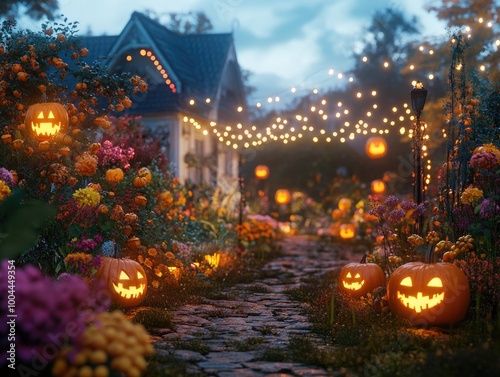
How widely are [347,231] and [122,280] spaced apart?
11.9 metres

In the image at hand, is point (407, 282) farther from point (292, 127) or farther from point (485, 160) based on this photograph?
point (292, 127)

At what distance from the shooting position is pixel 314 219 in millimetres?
23906

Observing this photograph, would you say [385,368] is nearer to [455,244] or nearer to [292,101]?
[455,244]

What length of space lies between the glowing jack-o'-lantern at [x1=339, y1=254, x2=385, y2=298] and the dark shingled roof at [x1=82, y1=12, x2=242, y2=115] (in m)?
9.65

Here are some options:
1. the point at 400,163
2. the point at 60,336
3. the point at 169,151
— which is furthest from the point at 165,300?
the point at 400,163

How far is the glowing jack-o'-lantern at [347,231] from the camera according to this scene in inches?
730

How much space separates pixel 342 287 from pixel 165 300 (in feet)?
7.91

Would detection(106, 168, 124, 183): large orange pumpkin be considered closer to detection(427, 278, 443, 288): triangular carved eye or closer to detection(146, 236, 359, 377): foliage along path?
detection(146, 236, 359, 377): foliage along path

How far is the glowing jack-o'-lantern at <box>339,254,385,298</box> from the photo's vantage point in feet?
28.0

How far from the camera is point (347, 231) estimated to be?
60.8 ft

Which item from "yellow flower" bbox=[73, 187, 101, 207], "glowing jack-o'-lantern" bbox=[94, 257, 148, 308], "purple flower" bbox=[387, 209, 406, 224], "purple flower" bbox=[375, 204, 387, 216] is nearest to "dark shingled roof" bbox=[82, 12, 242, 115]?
"yellow flower" bbox=[73, 187, 101, 207]

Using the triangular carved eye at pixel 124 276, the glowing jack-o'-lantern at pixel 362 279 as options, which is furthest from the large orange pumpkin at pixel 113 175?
the glowing jack-o'-lantern at pixel 362 279

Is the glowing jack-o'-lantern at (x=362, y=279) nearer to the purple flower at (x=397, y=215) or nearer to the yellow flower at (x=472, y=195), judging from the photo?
the purple flower at (x=397, y=215)

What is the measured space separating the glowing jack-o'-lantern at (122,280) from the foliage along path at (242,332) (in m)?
0.52
